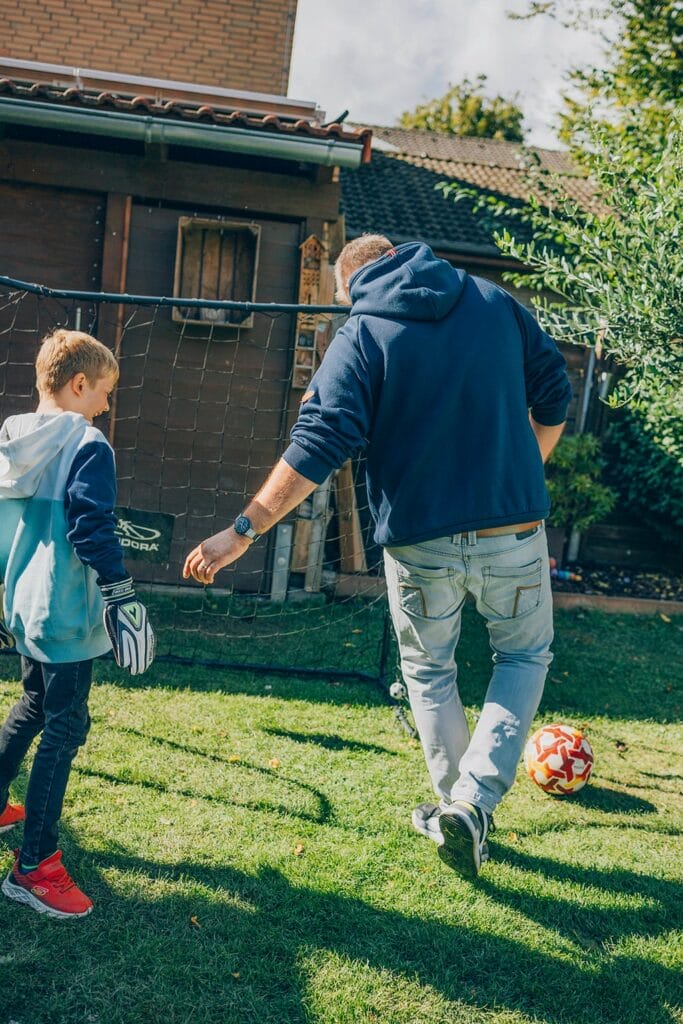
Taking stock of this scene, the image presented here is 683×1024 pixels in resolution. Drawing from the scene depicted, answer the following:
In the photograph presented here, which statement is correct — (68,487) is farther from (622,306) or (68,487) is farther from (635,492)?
(635,492)

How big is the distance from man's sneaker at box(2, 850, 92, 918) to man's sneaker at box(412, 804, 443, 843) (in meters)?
1.26

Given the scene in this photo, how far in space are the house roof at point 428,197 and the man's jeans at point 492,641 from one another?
21.1 feet

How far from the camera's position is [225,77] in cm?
909

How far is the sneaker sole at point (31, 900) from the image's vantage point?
255 centimetres

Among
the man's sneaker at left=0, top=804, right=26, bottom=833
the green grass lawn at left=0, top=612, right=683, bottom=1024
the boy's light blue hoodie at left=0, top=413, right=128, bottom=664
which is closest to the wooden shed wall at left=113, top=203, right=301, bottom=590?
the green grass lawn at left=0, top=612, right=683, bottom=1024

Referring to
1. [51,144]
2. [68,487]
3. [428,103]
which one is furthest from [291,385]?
[428,103]

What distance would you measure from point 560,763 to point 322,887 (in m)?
1.31

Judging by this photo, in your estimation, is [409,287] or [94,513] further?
[409,287]

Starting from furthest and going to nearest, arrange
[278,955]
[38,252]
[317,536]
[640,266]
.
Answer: [317,536] → [38,252] → [640,266] → [278,955]

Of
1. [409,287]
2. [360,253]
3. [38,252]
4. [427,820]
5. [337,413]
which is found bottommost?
[427,820]

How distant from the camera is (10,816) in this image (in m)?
3.02

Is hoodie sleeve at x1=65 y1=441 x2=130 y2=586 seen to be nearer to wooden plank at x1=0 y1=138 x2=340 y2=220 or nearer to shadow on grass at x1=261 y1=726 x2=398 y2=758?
shadow on grass at x1=261 y1=726 x2=398 y2=758

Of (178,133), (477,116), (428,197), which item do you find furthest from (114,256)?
(477,116)

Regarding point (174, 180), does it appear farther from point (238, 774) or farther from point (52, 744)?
point (52, 744)
